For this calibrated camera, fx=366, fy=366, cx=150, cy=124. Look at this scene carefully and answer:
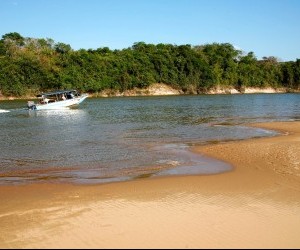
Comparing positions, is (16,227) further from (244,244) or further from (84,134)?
(84,134)

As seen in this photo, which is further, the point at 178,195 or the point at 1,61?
the point at 1,61

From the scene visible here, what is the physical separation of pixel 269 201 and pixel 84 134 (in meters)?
15.1

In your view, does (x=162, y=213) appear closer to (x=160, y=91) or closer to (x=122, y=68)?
(x=122, y=68)

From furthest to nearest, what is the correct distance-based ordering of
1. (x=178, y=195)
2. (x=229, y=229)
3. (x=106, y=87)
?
(x=106, y=87)
(x=178, y=195)
(x=229, y=229)

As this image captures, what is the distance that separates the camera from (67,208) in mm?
7766

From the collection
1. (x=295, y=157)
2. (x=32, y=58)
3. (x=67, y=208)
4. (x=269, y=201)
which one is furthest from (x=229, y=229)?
(x=32, y=58)

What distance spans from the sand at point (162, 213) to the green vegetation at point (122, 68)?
77.8 meters

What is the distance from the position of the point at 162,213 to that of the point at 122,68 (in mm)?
89999

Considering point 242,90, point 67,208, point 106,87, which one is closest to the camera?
point 67,208

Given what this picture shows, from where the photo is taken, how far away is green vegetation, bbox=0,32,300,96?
8462 cm

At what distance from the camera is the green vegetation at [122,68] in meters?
84.6

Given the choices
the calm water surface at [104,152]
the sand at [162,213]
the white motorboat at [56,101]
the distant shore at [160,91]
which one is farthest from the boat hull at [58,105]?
the distant shore at [160,91]

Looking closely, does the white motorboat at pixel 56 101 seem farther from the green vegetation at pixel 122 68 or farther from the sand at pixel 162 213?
the green vegetation at pixel 122 68

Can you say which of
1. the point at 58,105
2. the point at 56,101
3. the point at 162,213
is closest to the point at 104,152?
the point at 162,213
